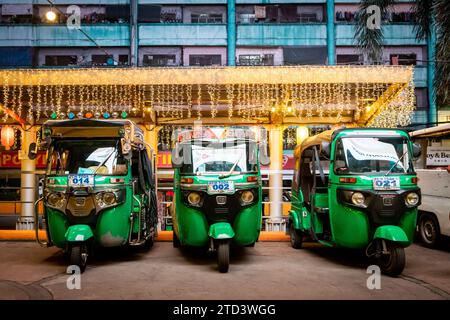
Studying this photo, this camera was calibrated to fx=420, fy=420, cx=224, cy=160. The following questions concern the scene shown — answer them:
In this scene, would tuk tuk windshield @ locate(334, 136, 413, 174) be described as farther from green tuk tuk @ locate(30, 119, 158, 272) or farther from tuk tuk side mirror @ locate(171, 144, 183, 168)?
green tuk tuk @ locate(30, 119, 158, 272)

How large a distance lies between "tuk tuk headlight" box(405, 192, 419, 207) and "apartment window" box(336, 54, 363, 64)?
20.7 m

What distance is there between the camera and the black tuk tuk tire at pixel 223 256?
6289 mm

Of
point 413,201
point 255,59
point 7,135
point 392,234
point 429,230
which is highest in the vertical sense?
point 255,59

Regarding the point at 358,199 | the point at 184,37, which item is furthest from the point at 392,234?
the point at 184,37

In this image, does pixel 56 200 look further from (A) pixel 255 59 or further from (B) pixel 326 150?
(A) pixel 255 59

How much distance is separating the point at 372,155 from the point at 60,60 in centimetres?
2359

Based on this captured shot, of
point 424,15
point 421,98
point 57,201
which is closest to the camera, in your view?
point 57,201

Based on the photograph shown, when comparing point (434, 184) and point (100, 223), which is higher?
point (434, 184)

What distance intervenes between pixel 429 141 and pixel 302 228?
3.97 metres

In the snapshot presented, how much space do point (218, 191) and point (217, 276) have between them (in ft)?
4.29

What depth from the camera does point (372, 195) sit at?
6.40 m

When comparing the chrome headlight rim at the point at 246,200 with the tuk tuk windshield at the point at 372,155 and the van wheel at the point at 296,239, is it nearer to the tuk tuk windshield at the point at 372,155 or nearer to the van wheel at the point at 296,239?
the tuk tuk windshield at the point at 372,155

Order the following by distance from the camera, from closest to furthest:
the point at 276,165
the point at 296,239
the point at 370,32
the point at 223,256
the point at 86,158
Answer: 1. the point at 223,256
2. the point at 86,158
3. the point at 296,239
4. the point at 370,32
5. the point at 276,165

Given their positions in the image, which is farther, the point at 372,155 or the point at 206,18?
the point at 206,18
